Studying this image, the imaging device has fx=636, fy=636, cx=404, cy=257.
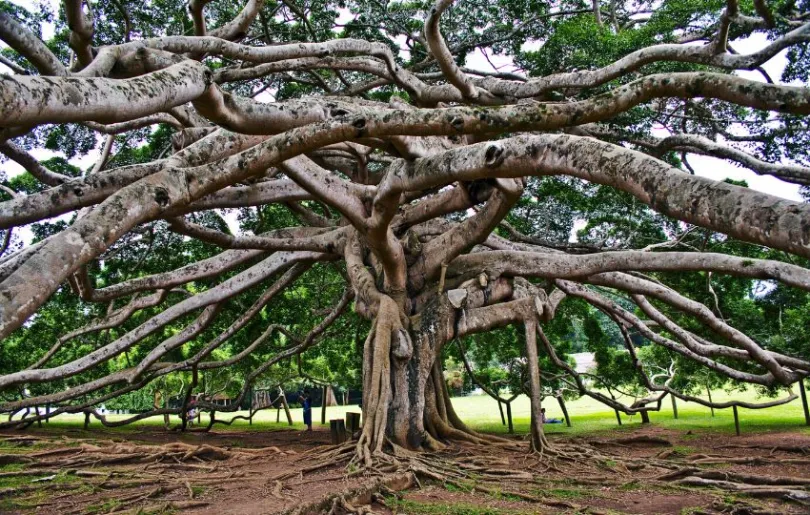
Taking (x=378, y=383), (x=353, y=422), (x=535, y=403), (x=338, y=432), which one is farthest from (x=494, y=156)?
(x=338, y=432)

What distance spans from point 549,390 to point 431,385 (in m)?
6.39

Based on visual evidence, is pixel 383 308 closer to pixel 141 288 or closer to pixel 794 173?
pixel 141 288

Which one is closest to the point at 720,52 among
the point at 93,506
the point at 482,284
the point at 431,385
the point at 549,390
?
the point at 482,284

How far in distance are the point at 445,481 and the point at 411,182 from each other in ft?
10.2

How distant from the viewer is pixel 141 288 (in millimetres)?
9250

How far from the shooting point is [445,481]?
21.7 feet

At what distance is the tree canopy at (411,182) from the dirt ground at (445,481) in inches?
36.2

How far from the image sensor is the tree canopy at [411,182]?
14.1ft

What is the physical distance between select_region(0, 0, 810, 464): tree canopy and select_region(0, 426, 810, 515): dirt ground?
36.2 inches

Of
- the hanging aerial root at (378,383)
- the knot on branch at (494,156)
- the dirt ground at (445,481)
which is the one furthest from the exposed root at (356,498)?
the knot on branch at (494,156)

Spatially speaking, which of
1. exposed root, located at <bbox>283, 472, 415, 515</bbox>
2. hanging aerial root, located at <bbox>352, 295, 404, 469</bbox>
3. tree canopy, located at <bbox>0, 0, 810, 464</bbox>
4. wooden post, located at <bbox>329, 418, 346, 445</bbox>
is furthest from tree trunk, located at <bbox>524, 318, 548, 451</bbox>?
wooden post, located at <bbox>329, 418, 346, 445</bbox>

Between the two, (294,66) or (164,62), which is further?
(294,66)

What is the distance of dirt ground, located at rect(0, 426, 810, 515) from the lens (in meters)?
5.66

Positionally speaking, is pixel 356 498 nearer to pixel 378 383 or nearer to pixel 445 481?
pixel 445 481
